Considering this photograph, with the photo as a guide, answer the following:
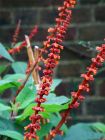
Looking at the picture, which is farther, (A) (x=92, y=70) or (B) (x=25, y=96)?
(B) (x=25, y=96)

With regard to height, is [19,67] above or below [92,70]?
below

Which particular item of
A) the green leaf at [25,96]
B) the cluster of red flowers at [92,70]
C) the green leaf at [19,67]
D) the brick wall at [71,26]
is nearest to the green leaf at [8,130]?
the green leaf at [25,96]

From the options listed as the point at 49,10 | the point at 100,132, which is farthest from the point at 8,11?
the point at 100,132

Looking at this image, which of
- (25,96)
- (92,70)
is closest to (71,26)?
(25,96)

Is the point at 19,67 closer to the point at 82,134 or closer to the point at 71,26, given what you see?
the point at 82,134

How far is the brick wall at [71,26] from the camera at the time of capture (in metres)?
2.03

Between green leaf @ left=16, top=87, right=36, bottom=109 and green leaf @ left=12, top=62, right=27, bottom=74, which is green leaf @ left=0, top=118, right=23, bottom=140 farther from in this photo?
green leaf @ left=12, top=62, right=27, bottom=74

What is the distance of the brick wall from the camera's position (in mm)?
2029

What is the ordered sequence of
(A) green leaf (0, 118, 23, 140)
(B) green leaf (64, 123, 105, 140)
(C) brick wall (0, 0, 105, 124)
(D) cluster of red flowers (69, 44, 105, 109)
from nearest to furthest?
1. (D) cluster of red flowers (69, 44, 105, 109)
2. (A) green leaf (0, 118, 23, 140)
3. (B) green leaf (64, 123, 105, 140)
4. (C) brick wall (0, 0, 105, 124)

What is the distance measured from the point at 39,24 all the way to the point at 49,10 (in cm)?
8

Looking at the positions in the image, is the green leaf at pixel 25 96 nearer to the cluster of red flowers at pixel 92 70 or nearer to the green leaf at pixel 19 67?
the cluster of red flowers at pixel 92 70

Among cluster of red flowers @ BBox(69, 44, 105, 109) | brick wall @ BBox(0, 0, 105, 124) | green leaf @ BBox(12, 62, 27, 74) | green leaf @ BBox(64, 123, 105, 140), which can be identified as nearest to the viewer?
cluster of red flowers @ BBox(69, 44, 105, 109)

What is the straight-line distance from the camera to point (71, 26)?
203 centimetres

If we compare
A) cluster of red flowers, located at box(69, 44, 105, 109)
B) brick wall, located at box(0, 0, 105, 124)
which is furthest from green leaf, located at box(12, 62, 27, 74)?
brick wall, located at box(0, 0, 105, 124)
